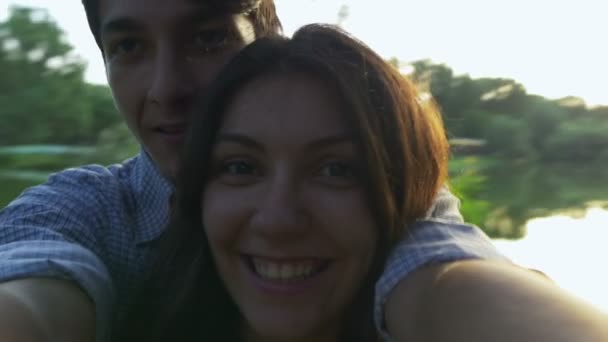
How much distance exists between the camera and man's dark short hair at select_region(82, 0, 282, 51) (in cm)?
138

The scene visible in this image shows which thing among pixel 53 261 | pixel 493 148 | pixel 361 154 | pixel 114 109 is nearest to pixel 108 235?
pixel 53 261

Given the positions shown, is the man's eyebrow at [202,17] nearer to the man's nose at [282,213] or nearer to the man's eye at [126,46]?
the man's eye at [126,46]

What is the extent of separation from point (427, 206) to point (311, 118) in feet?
0.87

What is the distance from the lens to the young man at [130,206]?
1058mm

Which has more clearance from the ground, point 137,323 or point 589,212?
point 137,323

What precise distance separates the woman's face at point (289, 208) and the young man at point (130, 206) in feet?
0.34

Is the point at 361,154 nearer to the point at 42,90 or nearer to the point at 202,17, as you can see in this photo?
the point at 202,17

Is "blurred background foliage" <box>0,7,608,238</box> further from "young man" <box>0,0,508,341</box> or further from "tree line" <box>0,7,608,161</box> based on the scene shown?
"young man" <box>0,0,508,341</box>

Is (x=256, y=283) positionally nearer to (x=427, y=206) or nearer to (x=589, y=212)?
(x=427, y=206)

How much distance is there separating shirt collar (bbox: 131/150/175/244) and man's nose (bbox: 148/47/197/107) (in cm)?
18

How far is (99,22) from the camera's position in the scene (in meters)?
1.49

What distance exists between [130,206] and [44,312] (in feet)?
1.59

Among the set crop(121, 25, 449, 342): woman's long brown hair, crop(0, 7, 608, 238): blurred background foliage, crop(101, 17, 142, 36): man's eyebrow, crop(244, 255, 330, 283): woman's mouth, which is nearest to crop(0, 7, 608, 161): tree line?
crop(0, 7, 608, 238): blurred background foliage

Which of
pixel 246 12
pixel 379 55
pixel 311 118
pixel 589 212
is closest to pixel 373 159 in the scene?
pixel 311 118
